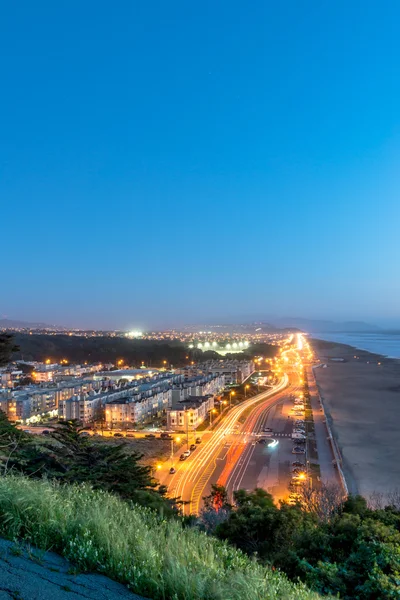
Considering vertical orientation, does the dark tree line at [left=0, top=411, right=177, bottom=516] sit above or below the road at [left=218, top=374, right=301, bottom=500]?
above

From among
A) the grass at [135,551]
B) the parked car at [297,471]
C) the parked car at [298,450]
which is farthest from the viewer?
the parked car at [298,450]

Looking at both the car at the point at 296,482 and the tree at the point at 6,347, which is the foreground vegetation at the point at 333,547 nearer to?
the tree at the point at 6,347

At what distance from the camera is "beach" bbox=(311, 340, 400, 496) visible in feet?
56.4

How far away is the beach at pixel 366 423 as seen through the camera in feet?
56.4

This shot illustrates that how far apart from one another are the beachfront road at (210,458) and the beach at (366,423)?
5.76 metres

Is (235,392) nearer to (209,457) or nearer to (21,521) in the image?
(209,457)

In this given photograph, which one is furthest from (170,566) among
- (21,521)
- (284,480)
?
(284,480)

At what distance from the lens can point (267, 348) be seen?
103938mm

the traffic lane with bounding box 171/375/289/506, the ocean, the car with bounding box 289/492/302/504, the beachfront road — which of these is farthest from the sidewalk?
the ocean

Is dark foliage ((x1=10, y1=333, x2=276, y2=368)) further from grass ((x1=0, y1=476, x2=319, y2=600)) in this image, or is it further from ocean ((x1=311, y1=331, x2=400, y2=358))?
grass ((x1=0, y1=476, x2=319, y2=600))

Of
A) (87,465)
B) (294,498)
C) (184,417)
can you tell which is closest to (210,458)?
A: (184,417)

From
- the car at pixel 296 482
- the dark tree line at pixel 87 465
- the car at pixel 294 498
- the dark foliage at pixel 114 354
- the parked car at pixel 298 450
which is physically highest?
the dark tree line at pixel 87 465

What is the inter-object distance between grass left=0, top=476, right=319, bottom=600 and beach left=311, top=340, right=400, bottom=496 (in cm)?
1468

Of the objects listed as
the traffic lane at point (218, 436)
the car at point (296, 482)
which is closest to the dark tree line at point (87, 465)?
the car at point (296, 482)
